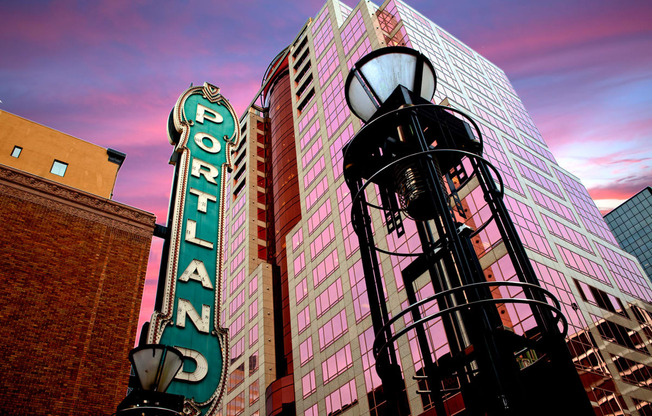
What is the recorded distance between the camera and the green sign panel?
44.7 feet

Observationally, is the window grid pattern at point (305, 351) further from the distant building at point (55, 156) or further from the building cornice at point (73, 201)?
the distant building at point (55, 156)

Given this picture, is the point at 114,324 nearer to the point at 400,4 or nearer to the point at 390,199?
the point at 390,199

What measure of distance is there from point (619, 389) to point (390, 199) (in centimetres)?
3159

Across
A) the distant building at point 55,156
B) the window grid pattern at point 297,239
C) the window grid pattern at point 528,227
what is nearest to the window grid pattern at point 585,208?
the window grid pattern at point 528,227

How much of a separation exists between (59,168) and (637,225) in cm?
14803

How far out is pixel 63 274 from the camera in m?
17.2

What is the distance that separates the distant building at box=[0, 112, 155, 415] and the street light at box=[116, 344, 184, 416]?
748cm

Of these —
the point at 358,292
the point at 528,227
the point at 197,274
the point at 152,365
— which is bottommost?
the point at 152,365

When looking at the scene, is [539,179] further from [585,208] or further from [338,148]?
[338,148]

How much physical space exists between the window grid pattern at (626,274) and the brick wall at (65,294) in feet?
136

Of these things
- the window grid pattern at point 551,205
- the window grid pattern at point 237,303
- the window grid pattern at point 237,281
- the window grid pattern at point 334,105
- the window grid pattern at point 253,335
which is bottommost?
the window grid pattern at point 253,335

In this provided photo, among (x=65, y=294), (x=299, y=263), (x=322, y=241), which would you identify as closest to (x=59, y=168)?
(x=65, y=294)

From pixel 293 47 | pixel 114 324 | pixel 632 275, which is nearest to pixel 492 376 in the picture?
pixel 114 324

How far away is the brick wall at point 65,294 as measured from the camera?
48.0 ft
